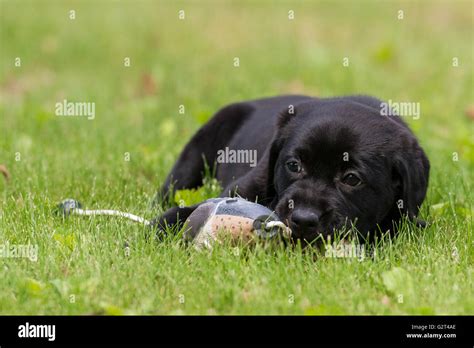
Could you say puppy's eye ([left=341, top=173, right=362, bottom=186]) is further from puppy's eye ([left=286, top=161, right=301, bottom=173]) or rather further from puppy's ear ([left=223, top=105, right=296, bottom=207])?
puppy's ear ([left=223, top=105, right=296, bottom=207])

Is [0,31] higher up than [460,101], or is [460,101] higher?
[0,31]

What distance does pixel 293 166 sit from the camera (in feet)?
15.6

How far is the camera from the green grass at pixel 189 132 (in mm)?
4062

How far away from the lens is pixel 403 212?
4.88m

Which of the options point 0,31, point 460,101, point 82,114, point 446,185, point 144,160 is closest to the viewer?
point 446,185

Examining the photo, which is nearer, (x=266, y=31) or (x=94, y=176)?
(x=94, y=176)

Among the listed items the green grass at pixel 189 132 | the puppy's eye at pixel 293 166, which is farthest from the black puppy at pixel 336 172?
the green grass at pixel 189 132

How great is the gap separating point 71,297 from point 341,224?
144 cm

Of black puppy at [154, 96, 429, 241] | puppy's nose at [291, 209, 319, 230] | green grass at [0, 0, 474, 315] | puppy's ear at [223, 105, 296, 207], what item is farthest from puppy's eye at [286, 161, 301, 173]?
green grass at [0, 0, 474, 315]

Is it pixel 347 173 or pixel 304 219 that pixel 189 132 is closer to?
pixel 347 173

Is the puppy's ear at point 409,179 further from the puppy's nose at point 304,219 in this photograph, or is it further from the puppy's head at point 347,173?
the puppy's nose at point 304,219

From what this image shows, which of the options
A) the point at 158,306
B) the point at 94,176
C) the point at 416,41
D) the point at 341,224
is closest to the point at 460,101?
the point at 416,41

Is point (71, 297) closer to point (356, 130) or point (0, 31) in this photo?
point (356, 130)

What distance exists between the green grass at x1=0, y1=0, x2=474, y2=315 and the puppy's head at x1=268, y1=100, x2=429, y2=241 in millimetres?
197
